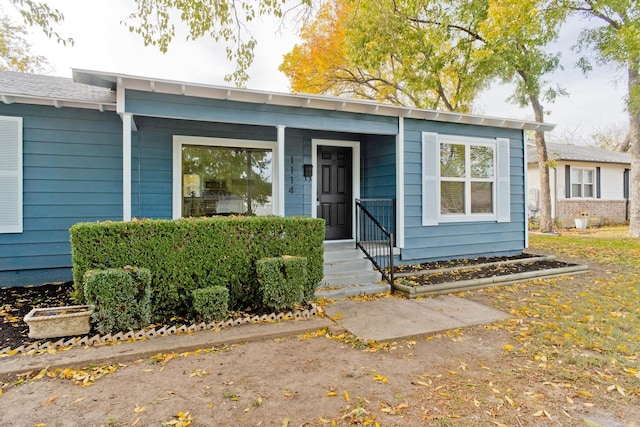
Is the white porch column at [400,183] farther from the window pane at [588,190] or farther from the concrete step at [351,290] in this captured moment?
the window pane at [588,190]

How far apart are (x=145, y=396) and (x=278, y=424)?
1012 mm

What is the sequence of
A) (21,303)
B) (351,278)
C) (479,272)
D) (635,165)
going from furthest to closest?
(635,165) → (479,272) → (351,278) → (21,303)

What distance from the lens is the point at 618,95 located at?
39.1 feet

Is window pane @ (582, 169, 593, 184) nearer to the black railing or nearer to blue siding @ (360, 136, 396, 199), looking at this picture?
blue siding @ (360, 136, 396, 199)

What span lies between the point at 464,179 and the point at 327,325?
4.54 metres

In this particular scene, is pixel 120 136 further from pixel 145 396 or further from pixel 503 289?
pixel 503 289

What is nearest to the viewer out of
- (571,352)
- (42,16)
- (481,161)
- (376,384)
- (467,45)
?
(376,384)

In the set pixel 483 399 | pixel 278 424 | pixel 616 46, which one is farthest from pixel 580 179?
pixel 278 424

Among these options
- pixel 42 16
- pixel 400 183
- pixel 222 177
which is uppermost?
pixel 42 16

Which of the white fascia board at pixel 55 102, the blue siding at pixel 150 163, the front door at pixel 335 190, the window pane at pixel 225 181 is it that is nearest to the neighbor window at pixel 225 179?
the window pane at pixel 225 181

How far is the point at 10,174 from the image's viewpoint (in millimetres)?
4996

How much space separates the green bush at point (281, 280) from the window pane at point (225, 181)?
2578 millimetres

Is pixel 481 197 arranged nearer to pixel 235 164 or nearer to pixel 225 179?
pixel 235 164

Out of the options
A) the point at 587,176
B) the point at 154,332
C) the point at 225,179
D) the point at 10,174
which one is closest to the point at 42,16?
the point at 10,174
